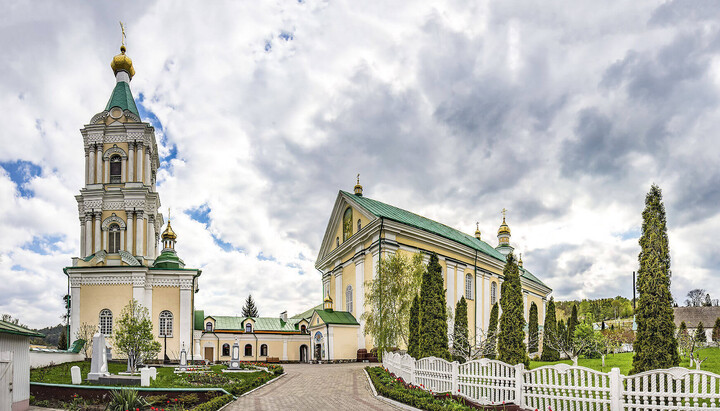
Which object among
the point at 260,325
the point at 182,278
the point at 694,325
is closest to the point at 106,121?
the point at 182,278

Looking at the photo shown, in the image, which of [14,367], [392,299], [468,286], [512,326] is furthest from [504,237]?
[14,367]

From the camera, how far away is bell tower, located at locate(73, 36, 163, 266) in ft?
128

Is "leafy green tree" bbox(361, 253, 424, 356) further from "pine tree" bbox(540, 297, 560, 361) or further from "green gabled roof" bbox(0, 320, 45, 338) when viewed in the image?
"green gabled roof" bbox(0, 320, 45, 338)

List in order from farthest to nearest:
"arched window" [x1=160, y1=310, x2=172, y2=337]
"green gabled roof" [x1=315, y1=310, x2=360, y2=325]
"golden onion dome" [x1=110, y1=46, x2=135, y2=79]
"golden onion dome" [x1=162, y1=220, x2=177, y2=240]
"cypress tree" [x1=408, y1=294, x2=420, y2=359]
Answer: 1. "golden onion dome" [x1=110, y1=46, x2=135, y2=79]
2. "golden onion dome" [x1=162, y1=220, x2=177, y2=240]
3. "arched window" [x1=160, y1=310, x2=172, y2=337]
4. "green gabled roof" [x1=315, y1=310, x2=360, y2=325]
5. "cypress tree" [x1=408, y1=294, x2=420, y2=359]

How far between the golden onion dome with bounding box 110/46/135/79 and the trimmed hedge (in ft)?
123

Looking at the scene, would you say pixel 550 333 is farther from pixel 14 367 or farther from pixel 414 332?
pixel 14 367

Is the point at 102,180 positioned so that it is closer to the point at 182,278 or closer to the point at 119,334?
the point at 182,278

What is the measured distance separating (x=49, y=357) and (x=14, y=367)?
16.5 meters

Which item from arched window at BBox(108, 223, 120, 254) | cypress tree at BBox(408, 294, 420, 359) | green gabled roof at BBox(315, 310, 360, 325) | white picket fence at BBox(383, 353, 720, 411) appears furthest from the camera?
arched window at BBox(108, 223, 120, 254)

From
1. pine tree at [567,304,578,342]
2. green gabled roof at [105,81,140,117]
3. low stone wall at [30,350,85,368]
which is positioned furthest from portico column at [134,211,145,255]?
pine tree at [567,304,578,342]

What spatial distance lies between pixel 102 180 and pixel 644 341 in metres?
39.3

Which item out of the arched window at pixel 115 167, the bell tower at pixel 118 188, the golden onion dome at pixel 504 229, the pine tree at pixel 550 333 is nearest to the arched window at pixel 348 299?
the pine tree at pixel 550 333

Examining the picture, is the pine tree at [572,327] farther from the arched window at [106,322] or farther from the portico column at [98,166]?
the portico column at [98,166]

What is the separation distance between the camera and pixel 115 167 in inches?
1588
